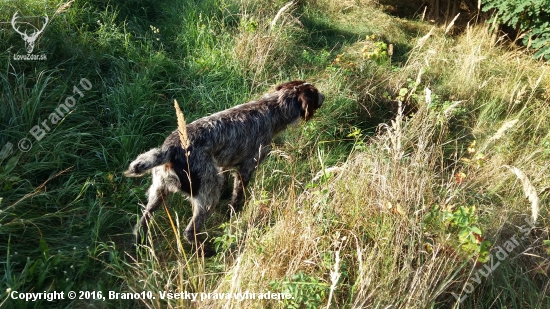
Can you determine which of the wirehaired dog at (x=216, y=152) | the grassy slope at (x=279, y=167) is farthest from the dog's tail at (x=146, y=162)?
the grassy slope at (x=279, y=167)

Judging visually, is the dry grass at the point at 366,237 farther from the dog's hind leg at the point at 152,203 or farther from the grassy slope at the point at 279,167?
the dog's hind leg at the point at 152,203

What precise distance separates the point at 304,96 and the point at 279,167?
804 millimetres

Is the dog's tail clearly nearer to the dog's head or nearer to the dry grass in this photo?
the dry grass

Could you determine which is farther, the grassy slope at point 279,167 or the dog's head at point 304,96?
the dog's head at point 304,96

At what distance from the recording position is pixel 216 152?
3529mm

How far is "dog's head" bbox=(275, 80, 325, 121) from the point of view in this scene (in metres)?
4.22

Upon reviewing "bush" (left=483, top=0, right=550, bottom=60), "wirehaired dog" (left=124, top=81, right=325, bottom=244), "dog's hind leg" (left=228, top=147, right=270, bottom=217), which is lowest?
"dog's hind leg" (left=228, top=147, right=270, bottom=217)

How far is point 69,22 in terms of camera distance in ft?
16.3

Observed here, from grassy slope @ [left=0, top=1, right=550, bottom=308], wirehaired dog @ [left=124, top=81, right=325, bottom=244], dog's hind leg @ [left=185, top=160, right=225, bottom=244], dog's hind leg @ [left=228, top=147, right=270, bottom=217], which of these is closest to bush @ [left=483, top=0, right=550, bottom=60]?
grassy slope @ [left=0, top=1, right=550, bottom=308]

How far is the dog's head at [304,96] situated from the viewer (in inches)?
166

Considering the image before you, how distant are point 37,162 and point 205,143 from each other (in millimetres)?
1567

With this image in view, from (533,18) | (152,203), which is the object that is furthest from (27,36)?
(533,18)

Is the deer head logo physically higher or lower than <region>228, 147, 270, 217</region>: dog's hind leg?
higher

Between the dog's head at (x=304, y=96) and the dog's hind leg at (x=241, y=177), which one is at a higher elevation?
the dog's head at (x=304, y=96)
